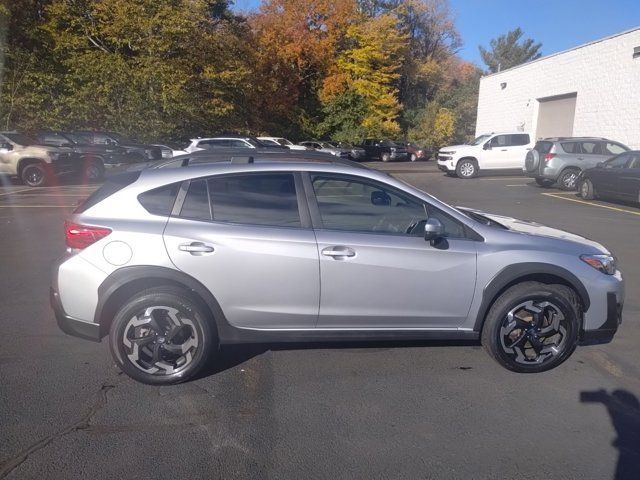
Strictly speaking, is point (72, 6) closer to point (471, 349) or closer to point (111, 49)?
point (111, 49)

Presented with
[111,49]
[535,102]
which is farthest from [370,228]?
[111,49]

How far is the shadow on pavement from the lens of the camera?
3248 mm

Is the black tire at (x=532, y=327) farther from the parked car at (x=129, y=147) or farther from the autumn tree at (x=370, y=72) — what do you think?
the autumn tree at (x=370, y=72)

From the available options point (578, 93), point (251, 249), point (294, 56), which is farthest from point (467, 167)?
point (294, 56)

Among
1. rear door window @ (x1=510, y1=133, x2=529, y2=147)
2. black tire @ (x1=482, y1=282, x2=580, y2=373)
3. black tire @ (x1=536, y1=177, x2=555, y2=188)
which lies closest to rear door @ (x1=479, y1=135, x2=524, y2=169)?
rear door window @ (x1=510, y1=133, x2=529, y2=147)

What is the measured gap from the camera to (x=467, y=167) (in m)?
23.2

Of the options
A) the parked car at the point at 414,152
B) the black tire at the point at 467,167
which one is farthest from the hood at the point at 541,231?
the parked car at the point at 414,152

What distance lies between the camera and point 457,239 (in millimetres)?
4363

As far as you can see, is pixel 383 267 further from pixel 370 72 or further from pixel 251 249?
pixel 370 72

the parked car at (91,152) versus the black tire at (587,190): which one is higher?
the parked car at (91,152)

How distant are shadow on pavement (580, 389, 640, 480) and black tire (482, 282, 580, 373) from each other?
1.33 ft

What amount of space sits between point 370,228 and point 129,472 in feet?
7.56

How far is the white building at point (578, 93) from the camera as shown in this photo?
22.7 metres

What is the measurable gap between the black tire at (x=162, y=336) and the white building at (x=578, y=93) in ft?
74.1
